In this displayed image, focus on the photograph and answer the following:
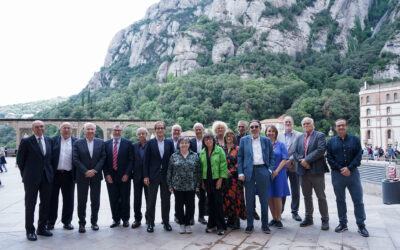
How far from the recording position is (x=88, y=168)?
4684 millimetres

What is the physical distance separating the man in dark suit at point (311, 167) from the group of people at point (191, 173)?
2 centimetres

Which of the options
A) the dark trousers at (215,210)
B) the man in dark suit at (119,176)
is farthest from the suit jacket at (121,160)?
the dark trousers at (215,210)

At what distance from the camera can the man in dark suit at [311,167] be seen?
177 inches

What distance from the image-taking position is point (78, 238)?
13.7 feet

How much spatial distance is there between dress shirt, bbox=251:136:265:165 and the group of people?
0.05 ft

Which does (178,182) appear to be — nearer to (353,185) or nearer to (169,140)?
(169,140)

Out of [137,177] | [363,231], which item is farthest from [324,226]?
[137,177]

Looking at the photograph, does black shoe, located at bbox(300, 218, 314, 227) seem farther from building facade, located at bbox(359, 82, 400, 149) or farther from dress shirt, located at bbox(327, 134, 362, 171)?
building facade, located at bbox(359, 82, 400, 149)

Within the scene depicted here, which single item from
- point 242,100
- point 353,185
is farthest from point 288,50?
point 353,185

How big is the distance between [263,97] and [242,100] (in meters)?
4.44

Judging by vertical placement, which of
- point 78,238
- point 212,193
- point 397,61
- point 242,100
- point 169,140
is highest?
point 397,61

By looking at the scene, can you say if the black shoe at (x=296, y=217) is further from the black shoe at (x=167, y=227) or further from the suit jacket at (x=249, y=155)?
the black shoe at (x=167, y=227)

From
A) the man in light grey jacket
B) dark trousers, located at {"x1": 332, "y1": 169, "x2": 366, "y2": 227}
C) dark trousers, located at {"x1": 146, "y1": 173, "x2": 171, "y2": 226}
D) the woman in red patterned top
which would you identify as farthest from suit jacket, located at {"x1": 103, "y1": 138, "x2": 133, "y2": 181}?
dark trousers, located at {"x1": 332, "y1": 169, "x2": 366, "y2": 227}

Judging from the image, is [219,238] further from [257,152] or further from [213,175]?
[257,152]
